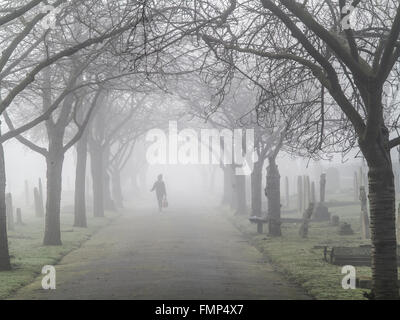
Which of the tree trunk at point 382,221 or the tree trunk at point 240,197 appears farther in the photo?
the tree trunk at point 240,197

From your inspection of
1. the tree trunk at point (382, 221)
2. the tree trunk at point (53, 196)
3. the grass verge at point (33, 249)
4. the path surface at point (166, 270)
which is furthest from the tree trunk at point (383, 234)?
the tree trunk at point (53, 196)

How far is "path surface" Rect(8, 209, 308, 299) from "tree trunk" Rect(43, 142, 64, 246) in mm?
982

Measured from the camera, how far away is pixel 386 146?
11078 mm

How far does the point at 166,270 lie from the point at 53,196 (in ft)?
26.8

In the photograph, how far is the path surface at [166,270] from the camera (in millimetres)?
11734

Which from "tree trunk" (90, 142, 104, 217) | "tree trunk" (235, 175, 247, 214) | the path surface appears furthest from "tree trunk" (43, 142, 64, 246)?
"tree trunk" (235, 175, 247, 214)

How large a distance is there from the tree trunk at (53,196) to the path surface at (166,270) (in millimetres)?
982

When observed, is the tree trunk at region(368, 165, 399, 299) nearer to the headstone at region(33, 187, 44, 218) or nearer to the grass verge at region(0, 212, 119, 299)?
the grass verge at region(0, 212, 119, 299)

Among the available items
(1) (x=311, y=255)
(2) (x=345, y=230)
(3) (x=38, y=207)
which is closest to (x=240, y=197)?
(3) (x=38, y=207)

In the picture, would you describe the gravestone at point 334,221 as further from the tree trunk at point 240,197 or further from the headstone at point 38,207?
the headstone at point 38,207

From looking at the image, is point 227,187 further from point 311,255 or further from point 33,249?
point 311,255

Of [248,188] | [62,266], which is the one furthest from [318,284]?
[248,188]

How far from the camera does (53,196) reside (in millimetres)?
21750
